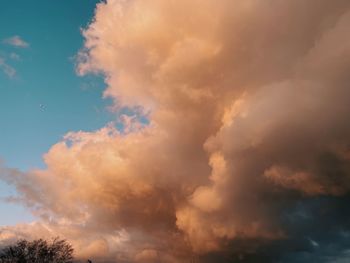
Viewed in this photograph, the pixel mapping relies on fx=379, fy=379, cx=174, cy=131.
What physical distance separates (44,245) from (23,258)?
7.51 m

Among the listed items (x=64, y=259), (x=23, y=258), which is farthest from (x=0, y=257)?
(x=64, y=259)

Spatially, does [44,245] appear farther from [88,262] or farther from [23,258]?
[88,262]

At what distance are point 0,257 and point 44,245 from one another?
541 inches

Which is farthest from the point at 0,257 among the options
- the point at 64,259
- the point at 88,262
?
the point at 88,262

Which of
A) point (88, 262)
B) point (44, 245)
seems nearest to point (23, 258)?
point (44, 245)

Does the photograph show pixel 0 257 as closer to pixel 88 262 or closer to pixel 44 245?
pixel 44 245

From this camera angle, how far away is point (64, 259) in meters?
125

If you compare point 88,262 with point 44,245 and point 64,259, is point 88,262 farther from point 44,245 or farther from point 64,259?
point 44,245

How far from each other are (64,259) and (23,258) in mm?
12828

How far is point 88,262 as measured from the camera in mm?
126938

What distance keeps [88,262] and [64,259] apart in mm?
7892

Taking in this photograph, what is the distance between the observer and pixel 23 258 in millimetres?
122688

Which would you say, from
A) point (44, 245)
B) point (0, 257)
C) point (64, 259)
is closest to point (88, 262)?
point (64, 259)
